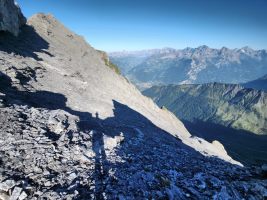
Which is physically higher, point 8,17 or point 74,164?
point 8,17

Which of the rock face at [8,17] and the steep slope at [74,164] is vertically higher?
the rock face at [8,17]

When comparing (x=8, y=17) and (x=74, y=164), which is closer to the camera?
(x=74, y=164)

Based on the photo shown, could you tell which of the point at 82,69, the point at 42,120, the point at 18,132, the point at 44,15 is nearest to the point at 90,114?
the point at 42,120

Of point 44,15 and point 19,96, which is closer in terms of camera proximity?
point 19,96

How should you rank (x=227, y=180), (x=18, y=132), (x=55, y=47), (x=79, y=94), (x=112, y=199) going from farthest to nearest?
A: (x=55, y=47) < (x=79, y=94) < (x=227, y=180) < (x=18, y=132) < (x=112, y=199)

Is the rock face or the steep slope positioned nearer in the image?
the steep slope

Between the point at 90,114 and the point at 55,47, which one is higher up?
the point at 55,47

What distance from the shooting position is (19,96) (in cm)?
2498

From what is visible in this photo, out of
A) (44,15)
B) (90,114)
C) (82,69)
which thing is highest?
(44,15)

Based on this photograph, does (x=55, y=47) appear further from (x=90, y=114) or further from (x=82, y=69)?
(x=90, y=114)

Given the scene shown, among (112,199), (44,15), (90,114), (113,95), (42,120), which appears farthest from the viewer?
(44,15)

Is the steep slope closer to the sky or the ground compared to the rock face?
closer to the ground

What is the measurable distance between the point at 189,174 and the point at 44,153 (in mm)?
9347

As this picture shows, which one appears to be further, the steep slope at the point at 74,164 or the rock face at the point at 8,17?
the rock face at the point at 8,17
